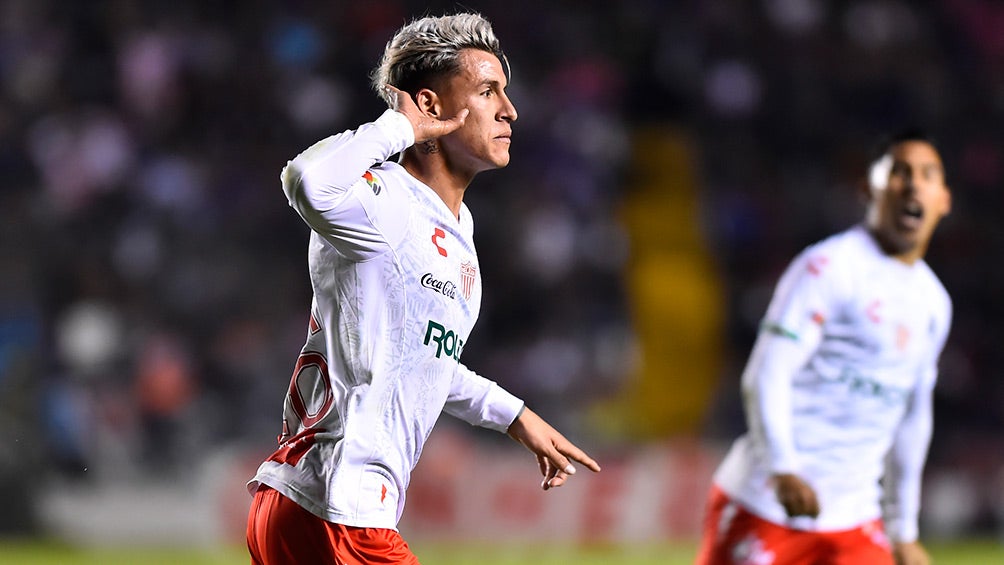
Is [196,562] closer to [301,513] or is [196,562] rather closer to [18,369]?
[18,369]

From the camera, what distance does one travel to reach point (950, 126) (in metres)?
13.8

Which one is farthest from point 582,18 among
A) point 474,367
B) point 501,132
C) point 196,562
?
point 501,132

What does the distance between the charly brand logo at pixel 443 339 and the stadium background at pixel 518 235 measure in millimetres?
6583

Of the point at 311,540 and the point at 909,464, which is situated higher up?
the point at 909,464

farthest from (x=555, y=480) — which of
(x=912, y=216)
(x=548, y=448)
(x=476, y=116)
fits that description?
(x=912, y=216)

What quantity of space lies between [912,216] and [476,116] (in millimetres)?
2269

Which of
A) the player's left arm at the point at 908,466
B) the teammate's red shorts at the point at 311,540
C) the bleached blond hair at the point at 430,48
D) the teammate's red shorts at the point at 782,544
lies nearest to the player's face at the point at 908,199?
the player's left arm at the point at 908,466

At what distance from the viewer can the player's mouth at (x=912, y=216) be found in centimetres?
512

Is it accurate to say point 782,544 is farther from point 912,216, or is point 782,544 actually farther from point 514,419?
point 514,419

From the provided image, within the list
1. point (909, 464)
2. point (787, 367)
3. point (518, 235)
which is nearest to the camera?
point (787, 367)

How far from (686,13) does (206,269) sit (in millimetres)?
5977

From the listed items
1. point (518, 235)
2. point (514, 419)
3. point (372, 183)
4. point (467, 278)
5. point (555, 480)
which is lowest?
point (555, 480)

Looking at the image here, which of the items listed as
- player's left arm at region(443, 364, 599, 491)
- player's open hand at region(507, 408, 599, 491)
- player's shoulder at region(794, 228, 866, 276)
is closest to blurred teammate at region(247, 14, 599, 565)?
player's left arm at region(443, 364, 599, 491)

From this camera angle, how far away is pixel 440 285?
3.41 m
